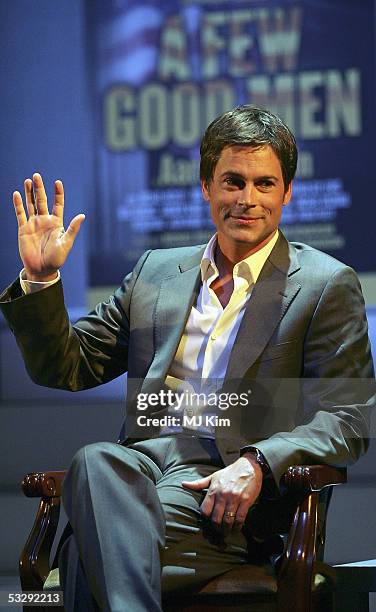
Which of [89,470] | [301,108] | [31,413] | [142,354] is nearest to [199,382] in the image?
[142,354]

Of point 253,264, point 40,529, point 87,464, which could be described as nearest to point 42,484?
point 40,529

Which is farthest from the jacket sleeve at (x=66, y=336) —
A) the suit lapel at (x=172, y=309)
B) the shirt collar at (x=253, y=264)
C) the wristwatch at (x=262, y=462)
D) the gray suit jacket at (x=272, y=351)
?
the wristwatch at (x=262, y=462)

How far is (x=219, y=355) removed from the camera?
300 centimetres

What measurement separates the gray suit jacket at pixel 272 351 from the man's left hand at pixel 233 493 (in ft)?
0.21

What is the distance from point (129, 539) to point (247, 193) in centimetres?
97

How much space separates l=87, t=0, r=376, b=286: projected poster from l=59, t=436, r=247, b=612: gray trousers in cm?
115

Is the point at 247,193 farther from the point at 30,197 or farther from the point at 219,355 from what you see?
the point at 30,197

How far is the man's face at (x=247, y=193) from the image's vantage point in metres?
2.98

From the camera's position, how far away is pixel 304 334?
2.97 meters

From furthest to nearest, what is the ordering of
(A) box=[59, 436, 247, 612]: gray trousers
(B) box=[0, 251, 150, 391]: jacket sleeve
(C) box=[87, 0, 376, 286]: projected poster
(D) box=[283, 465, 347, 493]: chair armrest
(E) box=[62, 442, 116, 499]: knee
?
(C) box=[87, 0, 376, 286]: projected poster
(B) box=[0, 251, 150, 391]: jacket sleeve
(D) box=[283, 465, 347, 493]: chair armrest
(E) box=[62, 442, 116, 499]: knee
(A) box=[59, 436, 247, 612]: gray trousers

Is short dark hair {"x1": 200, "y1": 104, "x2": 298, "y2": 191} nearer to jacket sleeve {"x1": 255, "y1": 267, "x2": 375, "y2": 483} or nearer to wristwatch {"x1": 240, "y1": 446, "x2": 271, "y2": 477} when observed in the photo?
jacket sleeve {"x1": 255, "y1": 267, "x2": 375, "y2": 483}

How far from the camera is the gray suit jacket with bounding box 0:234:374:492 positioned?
2.83 metres

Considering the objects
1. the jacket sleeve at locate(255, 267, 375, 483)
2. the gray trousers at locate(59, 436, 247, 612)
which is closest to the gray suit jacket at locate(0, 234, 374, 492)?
the jacket sleeve at locate(255, 267, 375, 483)

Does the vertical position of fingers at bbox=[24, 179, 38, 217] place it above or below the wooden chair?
above
